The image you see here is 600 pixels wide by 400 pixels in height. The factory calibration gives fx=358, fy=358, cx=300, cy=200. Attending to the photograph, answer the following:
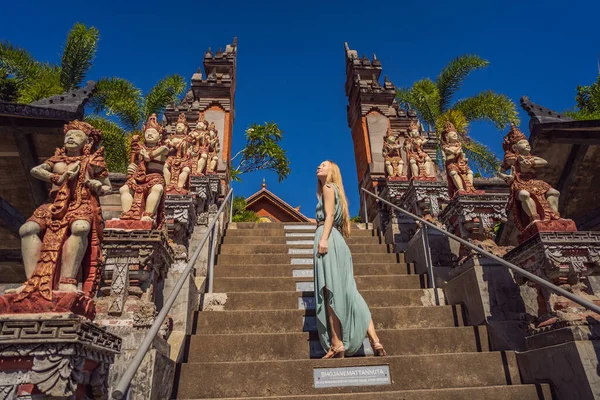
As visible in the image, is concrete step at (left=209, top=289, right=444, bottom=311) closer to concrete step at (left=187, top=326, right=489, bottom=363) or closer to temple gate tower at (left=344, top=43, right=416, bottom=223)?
concrete step at (left=187, top=326, right=489, bottom=363)

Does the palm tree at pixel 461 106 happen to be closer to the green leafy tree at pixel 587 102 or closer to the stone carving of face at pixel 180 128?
the green leafy tree at pixel 587 102

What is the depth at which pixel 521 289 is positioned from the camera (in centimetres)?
400

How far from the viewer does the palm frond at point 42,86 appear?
43.3 ft

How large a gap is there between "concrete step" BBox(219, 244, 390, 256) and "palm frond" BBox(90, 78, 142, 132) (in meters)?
12.6

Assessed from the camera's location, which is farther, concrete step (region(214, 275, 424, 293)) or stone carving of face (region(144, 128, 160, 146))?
concrete step (region(214, 275, 424, 293))

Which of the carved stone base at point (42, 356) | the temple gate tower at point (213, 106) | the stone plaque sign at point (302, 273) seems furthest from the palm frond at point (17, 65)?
the carved stone base at point (42, 356)

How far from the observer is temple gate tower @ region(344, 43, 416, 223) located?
10805mm

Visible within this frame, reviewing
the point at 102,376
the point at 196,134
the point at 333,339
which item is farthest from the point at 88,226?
the point at 196,134

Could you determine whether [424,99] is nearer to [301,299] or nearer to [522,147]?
[522,147]

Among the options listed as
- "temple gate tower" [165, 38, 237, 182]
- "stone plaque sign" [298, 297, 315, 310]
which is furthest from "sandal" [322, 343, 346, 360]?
"temple gate tower" [165, 38, 237, 182]

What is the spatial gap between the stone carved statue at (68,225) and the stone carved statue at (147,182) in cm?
101

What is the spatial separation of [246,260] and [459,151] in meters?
3.85

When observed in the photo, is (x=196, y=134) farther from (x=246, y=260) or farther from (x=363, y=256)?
(x=363, y=256)

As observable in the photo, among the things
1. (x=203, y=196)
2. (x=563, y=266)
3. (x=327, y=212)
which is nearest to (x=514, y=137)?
(x=563, y=266)
